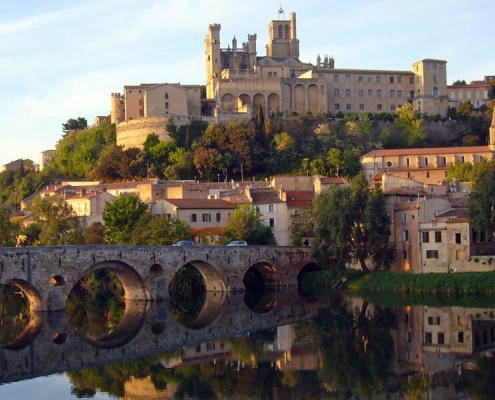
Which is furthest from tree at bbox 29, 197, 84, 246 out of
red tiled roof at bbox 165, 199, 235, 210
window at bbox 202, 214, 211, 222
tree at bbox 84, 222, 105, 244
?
window at bbox 202, 214, 211, 222

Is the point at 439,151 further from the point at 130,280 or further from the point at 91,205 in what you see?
the point at 130,280

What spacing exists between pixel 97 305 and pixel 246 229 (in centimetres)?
1386

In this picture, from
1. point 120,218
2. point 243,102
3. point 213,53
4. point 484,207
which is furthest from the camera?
point 213,53

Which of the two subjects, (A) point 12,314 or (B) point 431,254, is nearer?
(A) point 12,314

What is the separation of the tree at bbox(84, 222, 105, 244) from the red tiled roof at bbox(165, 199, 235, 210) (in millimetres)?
6115

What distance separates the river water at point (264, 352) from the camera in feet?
109

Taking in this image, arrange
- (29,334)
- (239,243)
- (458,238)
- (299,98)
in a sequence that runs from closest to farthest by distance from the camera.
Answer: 1. (29,334)
2. (458,238)
3. (239,243)
4. (299,98)

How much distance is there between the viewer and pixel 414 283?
59250mm

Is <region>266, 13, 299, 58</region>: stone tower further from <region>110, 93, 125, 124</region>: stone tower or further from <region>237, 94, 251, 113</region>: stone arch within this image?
<region>110, 93, 125, 124</region>: stone tower

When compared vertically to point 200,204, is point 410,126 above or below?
above

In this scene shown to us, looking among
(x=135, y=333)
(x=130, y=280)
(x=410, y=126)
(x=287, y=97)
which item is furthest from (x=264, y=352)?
(x=287, y=97)

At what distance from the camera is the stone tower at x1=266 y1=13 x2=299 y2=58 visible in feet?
400

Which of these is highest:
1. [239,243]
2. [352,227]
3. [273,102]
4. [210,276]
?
[273,102]

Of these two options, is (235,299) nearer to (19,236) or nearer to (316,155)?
(19,236)
